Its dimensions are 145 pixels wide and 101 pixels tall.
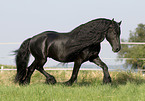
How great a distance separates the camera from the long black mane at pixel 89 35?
5.25 metres

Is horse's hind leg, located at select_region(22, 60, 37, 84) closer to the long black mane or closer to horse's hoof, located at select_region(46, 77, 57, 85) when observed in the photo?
horse's hoof, located at select_region(46, 77, 57, 85)

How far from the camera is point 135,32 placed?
99.2 feet

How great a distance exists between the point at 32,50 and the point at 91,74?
8.37 feet

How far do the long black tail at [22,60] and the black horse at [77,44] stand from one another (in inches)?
5.1

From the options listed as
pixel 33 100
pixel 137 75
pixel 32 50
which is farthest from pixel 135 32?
pixel 33 100

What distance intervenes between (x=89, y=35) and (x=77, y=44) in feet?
1.29

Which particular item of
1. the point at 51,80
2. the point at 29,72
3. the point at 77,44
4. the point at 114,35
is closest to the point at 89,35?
the point at 77,44

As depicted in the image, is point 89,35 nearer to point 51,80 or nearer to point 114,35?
point 114,35

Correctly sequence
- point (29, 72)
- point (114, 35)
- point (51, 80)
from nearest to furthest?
point (114, 35)
point (51, 80)
point (29, 72)

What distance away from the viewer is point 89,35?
528 cm

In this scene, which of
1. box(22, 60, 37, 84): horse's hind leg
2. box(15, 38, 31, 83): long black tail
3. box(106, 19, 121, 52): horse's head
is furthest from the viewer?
box(15, 38, 31, 83): long black tail

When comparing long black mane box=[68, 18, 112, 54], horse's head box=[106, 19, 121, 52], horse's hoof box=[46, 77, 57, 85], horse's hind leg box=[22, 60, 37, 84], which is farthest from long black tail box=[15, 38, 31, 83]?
horse's head box=[106, 19, 121, 52]

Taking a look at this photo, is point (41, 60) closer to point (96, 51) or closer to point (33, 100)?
point (96, 51)

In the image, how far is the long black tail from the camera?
20.2ft
